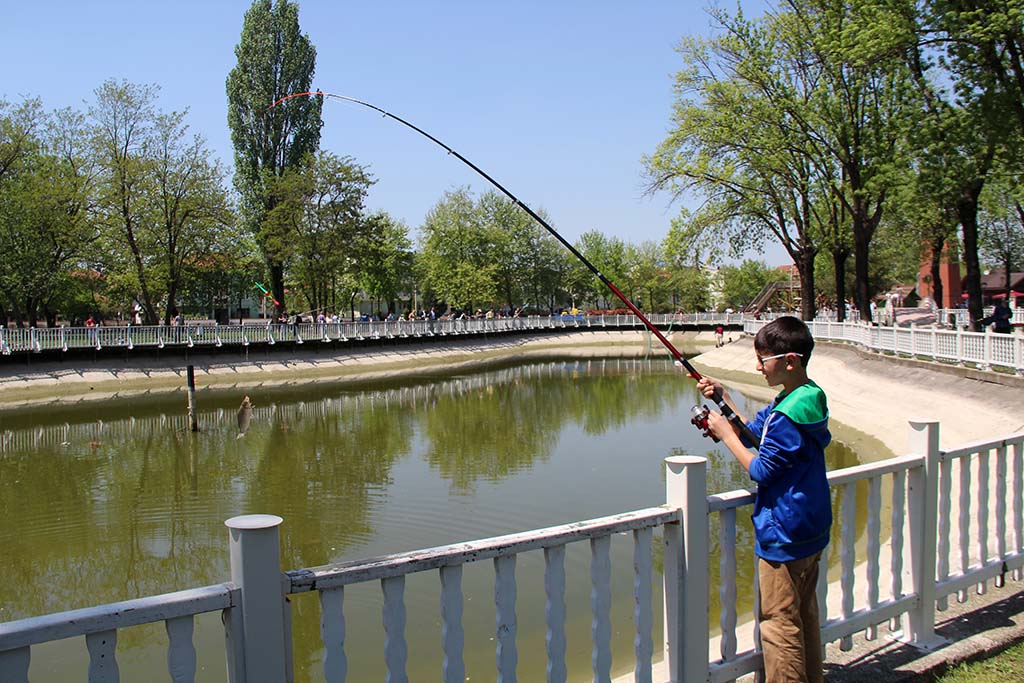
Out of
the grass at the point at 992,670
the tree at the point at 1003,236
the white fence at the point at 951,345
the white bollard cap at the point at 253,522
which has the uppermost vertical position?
the tree at the point at 1003,236

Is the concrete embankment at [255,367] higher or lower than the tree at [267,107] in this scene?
lower

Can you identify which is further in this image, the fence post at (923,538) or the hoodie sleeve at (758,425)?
the fence post at (923,538)

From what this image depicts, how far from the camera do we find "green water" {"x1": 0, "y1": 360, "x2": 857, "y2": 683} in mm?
7570

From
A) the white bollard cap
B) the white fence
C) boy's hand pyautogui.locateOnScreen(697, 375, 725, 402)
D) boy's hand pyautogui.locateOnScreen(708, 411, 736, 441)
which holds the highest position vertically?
boy's hand pyautogui.locateOnScreen(697, 375, 725, 402)

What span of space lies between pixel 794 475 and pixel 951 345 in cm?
1861

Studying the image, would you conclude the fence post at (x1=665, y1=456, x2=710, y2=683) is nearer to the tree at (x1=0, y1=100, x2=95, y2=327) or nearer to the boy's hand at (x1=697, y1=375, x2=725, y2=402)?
the boy's hand at (x1=697, y1=375, x2=725, y2=402)

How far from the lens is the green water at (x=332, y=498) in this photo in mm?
7570

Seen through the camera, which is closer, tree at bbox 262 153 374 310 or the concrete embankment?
the concrete embankment

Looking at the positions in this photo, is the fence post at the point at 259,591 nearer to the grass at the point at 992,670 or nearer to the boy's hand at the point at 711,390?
the boy's hand at the point at 711,390

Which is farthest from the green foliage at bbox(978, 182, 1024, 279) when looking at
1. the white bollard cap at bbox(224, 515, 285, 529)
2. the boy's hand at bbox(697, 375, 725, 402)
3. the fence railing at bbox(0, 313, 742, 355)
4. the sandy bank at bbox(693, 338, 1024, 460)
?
the white bollard cap at bbox(224, 515, 285, 529)

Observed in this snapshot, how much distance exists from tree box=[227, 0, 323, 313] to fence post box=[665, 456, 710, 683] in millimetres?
40424

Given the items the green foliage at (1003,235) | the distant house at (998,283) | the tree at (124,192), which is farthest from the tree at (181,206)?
the distant house at (998,283)

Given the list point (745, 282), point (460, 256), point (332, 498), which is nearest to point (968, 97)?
point (332, 498)

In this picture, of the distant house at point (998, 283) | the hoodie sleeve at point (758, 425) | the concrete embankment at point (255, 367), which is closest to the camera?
the hoodie sleeve at point (758, 425)
